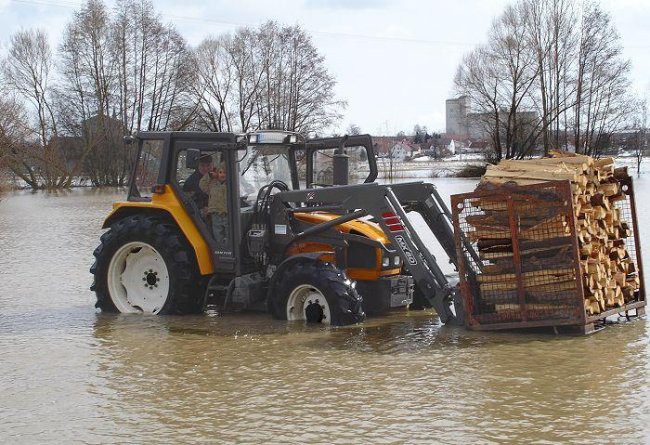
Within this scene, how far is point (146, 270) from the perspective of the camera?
989 cm

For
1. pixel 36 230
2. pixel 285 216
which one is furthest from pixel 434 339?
pixel 36 230

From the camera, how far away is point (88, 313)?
10.3 meters

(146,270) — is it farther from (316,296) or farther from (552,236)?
(552,236)

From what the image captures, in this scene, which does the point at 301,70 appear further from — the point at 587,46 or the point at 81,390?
the point at 81,390

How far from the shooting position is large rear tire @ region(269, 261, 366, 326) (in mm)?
8406

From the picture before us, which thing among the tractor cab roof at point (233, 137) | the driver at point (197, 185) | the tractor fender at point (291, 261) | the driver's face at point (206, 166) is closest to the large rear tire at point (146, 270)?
the driver at point (197, 185)

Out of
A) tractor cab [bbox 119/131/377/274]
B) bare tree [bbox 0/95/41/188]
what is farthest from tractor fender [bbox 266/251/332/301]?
bare tree [bbox 0/95/41/188]

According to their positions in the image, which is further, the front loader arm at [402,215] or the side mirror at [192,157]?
the side mirror at [192,157]

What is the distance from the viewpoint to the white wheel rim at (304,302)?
866 cm

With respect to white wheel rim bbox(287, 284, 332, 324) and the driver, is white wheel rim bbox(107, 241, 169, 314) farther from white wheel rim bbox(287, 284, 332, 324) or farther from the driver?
white wheel rim bbox(287, 284, 332, 324)

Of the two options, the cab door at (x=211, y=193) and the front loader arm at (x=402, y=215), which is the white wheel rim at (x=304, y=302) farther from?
the cab door at (x=211, y=193)

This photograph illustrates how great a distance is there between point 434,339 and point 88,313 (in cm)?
445

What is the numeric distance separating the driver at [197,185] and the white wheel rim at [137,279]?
2.64 ft

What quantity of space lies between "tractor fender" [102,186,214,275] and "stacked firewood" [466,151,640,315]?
2.97 metres
